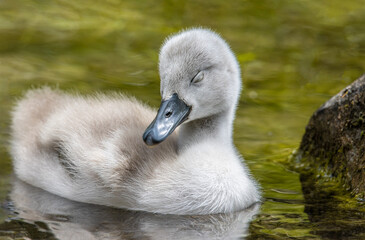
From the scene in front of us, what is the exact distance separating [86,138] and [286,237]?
4.11 ft

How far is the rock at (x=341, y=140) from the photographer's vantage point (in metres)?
4.79

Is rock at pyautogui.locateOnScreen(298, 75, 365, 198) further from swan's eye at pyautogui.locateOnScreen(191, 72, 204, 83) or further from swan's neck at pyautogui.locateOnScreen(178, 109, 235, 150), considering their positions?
swan's eye at pyautogui.locateOnScreen(191, 72, 204, 83)

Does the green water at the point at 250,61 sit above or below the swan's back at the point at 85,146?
above

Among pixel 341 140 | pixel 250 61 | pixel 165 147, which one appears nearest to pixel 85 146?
pixel 165 147

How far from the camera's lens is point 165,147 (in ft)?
14.8

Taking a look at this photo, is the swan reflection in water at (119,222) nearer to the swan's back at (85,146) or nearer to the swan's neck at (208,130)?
the swan's back at (85,146)

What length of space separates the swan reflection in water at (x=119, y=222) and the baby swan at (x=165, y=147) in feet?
0.19

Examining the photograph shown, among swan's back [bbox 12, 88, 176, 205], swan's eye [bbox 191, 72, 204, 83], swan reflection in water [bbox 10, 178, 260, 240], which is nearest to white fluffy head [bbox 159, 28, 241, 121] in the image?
swan's eye [bbox 191, 72, 204, 83]

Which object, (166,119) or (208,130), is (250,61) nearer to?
(208,130)

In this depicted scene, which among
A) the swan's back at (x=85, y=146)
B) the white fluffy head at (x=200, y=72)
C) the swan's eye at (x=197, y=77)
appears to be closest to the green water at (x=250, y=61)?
the swan's back at (x=85, y=146)

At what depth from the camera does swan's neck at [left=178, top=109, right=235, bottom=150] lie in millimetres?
4605

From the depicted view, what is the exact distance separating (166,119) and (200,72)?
1.15 feet

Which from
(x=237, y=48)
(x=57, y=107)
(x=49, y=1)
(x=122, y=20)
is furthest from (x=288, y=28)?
(x=57, y=107)

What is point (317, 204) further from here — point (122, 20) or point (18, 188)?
point (122, 20)
